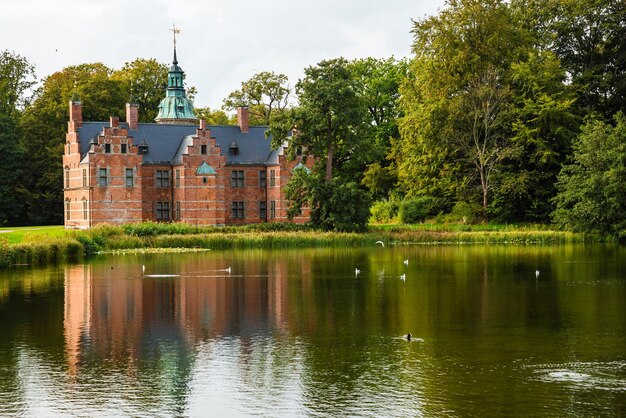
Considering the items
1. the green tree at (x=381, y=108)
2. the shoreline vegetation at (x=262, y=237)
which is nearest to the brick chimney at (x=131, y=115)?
the shoreline vegetation at (x=262, y=237)

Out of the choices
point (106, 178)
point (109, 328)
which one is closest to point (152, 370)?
point (109, 328)

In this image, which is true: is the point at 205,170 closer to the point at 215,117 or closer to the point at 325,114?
the point at 325,114

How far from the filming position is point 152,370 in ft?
54.6

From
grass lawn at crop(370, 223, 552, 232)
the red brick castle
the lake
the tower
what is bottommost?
the lake

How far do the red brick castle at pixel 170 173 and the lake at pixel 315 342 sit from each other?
22452 millimetres

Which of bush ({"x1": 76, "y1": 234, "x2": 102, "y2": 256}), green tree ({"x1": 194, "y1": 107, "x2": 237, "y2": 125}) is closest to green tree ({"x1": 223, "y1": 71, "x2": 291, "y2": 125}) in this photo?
green tree ({"x1": 194, "y1": 107, "x2": 237, "y2": 125})

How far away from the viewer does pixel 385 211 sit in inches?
2356

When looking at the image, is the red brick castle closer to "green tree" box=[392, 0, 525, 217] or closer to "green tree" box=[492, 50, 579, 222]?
"green tree" box=[392, 0, 525, 217]

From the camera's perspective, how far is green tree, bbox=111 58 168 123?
241 feet

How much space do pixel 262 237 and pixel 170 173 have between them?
1409 cm

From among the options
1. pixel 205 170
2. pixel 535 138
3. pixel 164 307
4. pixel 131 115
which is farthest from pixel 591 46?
pixel 164 307

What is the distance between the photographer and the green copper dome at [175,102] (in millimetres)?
70375

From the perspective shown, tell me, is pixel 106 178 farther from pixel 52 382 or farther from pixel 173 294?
pixel 52 382

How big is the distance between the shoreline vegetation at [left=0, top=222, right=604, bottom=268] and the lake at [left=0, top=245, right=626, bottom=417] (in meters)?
9.37
